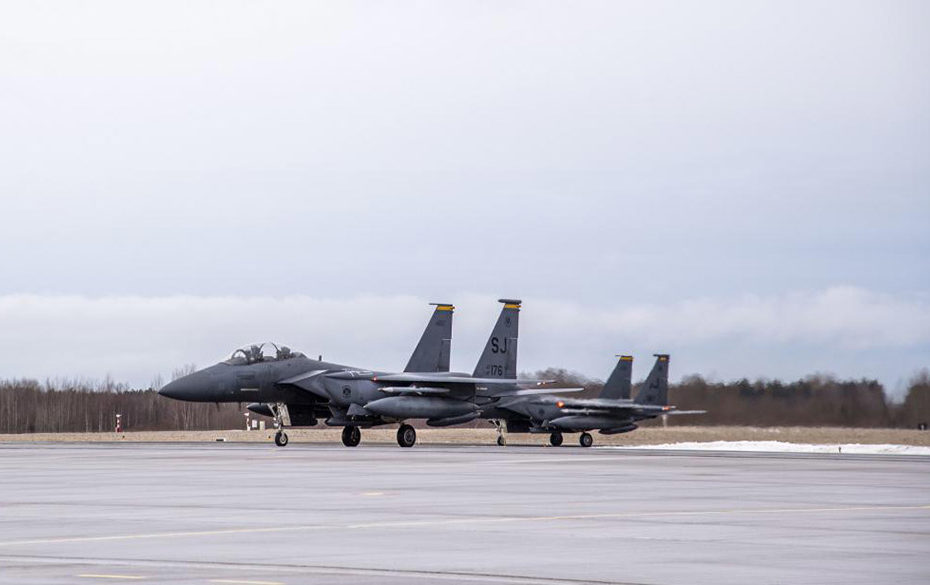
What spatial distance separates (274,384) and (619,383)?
55.4 ft

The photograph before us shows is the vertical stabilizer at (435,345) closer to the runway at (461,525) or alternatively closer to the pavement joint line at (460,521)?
the runway at (461,525)

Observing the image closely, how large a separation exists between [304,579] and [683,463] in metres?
22.7

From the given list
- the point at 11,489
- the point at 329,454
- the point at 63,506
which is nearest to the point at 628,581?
the point at 63,506

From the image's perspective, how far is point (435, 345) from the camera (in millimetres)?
51594

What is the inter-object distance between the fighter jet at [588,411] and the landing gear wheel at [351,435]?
7433 mm

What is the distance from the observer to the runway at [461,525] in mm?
11539

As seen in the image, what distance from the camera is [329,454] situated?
38938mm

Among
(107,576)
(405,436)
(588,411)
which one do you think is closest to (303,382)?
(405,436)

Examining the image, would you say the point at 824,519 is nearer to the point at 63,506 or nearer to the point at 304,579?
the point at 304,579

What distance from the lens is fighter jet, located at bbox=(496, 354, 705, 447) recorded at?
55.0 m

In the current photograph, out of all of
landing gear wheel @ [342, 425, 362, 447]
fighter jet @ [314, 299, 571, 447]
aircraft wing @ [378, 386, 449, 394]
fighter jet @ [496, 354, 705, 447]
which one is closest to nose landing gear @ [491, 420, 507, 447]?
fighter jet @ [496, 354, 705, 447]

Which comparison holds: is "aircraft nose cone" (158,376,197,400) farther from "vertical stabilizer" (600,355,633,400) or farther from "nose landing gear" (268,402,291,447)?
"vertical stabilizer" (600,355,633,400)

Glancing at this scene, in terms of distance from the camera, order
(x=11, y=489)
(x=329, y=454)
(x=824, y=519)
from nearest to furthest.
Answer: (x=824, y=519) < (x=11, y=489) < (x=329, y=454)

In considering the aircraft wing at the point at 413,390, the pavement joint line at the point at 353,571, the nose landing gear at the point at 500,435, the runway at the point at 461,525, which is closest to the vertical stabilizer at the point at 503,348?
the nose landing gear at the point at 500,435
